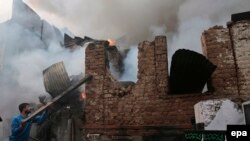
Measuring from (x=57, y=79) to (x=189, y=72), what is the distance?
158 inches

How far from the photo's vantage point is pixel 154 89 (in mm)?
7309

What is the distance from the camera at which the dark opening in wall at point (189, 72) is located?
6.80 metres

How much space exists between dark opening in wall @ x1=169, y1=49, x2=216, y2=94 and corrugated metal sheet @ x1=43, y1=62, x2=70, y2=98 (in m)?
3.34

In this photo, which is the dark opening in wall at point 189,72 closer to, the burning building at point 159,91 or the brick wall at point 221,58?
the burning building at point 159,91

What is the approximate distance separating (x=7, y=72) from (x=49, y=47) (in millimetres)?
2950

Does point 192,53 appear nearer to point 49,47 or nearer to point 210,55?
point 210,55

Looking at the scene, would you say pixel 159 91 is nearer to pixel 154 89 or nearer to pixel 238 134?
pixel 154 89

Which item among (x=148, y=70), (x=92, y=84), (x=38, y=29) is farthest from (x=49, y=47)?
(x=148, y=70)

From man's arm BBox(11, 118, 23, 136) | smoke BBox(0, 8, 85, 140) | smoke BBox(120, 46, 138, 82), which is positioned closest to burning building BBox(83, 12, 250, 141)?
man's arm BBox(11, 118, 23, 136)

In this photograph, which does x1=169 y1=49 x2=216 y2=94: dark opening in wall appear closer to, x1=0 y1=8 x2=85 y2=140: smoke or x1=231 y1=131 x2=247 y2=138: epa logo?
x1=231 y1=131 x2=247 y2=138: epa logo

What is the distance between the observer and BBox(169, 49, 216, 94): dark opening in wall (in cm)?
680

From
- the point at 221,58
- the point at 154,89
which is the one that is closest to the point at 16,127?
the point at 154,89

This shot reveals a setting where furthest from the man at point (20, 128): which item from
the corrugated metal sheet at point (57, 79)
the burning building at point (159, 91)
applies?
the corrugated metal sheet at point (57, 79)

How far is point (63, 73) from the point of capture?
8.68 m
